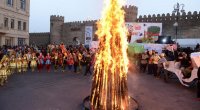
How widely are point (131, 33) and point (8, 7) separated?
21039 mm

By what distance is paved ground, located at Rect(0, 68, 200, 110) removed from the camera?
1225 cm

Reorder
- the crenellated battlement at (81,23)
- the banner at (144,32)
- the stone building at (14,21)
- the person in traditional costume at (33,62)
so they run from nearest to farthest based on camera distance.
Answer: the person in traditional costume at (33,62) < the banner at (144,32) < the stone building at (14,21) < the crenellated battlement at (81,23)

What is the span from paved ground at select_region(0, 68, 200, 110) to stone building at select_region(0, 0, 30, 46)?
23.8 metres

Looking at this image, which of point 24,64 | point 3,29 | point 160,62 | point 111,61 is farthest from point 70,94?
point 3,29

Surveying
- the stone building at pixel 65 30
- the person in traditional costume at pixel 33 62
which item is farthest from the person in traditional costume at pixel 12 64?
the stone building at pixel 65 30

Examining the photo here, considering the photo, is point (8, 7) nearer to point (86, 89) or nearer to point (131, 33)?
point (131, 33)

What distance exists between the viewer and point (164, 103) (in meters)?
12.9

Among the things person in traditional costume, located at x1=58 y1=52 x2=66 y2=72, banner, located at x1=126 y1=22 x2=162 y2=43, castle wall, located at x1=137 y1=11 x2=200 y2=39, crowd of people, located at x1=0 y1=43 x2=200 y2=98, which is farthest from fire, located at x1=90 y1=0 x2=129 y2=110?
castle wall, located at x1=137 y1=11 x2=200 y2=39

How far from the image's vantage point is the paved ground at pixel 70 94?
12.2 meters

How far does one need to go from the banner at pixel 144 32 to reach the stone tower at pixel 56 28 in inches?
1389

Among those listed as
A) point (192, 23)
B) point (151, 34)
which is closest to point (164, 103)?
point (151, 34)

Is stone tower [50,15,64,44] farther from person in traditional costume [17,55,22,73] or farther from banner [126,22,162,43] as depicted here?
person in traditional costume [17,55,22,73]

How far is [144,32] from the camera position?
91.2 feet

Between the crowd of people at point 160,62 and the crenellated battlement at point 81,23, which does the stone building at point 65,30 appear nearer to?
the crenellated battlement at point 81,23
